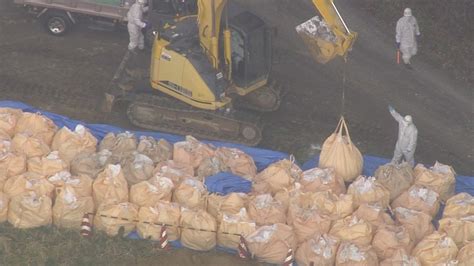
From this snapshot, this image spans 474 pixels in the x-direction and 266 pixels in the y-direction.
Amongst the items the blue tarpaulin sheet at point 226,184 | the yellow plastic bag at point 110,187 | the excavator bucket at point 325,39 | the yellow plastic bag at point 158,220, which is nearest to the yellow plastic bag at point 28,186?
the yellow plastic bag at point 110,187

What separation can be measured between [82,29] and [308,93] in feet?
18.2

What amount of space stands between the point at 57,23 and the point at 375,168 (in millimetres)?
8088

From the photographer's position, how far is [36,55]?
726 inches

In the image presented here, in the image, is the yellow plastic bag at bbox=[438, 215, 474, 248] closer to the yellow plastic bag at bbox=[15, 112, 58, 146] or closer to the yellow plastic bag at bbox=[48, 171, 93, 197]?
the yellow plastic bag at bbox=[48, 171, 93, 197]

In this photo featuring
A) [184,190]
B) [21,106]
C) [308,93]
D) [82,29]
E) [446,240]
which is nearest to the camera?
[446,240]

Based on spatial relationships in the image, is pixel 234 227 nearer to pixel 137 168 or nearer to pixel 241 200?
pixel 241 200

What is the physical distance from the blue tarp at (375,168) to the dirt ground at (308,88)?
65 centimetres

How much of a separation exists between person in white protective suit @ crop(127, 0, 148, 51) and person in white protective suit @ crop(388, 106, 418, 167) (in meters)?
6.00

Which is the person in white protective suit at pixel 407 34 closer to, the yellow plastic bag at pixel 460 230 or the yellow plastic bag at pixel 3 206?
the yellow plastic bag at pixel 460 230

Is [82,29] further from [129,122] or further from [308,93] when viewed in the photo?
[308,93]

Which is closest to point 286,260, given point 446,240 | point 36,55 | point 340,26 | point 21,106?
point 446,240

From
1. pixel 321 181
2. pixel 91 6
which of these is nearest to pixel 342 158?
pixel 321 181

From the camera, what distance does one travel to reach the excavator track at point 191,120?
15.9 m

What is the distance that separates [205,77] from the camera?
15602mm
